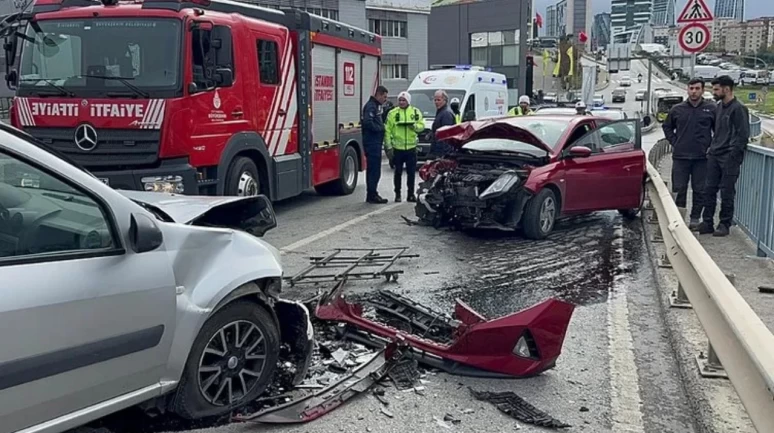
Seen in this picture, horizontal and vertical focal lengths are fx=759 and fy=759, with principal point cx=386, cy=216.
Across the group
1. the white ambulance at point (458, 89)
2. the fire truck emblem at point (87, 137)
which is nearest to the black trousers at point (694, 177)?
the fire truck emblem at point (87, 137)

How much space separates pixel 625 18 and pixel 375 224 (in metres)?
70.9

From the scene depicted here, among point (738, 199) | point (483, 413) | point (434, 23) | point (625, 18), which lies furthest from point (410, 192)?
point (625, 18)

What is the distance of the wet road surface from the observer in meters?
4.09

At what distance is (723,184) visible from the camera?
8.60m

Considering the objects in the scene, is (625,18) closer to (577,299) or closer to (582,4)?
(582,4)

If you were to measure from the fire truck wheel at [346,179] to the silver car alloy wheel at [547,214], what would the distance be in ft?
15.0

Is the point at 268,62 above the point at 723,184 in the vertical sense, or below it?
above

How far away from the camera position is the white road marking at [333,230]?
8594 millimetres

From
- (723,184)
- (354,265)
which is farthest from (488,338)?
(723,184)

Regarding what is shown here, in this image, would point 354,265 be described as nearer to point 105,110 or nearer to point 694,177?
point 105,110

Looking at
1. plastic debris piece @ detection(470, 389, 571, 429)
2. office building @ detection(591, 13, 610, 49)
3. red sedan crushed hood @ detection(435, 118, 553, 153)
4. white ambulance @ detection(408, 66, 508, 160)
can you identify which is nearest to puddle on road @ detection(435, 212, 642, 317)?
red sedan crushed hood @ detection(435, 118, 553, 153)

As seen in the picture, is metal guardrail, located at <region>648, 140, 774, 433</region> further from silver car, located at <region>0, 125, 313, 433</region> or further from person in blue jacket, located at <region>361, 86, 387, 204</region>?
person in blue jacket, located at <region>361, 86, 387, 204</region>

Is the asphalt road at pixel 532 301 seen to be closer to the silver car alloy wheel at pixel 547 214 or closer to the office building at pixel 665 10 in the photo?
the silver car alloy wheel at pixel 547 214

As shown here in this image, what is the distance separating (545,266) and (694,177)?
114 inches
